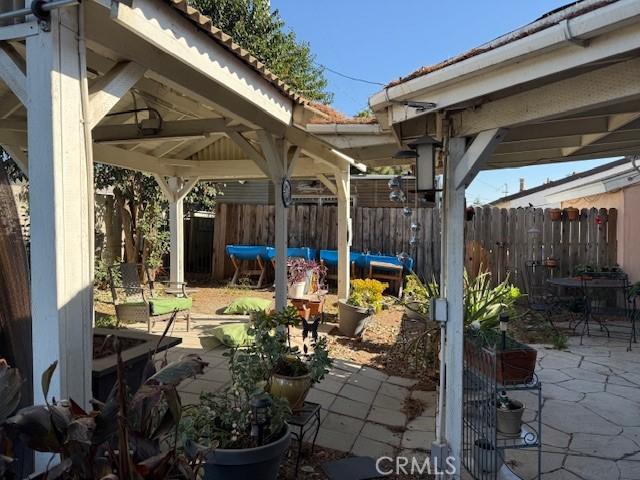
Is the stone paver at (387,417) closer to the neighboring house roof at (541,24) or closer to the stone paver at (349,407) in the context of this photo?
the stone paver at (349,407)

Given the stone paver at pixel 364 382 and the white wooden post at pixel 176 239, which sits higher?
the white wooden post at pixel 176 239

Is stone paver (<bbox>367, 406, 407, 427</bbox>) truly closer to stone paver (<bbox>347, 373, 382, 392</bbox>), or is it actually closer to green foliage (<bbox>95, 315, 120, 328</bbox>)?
stone paver (<bbox>347, 373, 382, 392</bbox>)

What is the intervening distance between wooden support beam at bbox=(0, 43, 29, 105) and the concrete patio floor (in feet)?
7.84

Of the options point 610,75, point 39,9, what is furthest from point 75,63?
point 610,75

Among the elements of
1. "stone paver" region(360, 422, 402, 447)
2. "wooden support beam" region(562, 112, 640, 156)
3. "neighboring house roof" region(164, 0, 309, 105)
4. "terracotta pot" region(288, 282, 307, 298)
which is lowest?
"stone paver" region(360, 422, 402, 447)

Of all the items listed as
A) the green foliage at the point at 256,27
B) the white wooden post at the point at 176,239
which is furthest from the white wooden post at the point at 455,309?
the green foliage at the point at 256,27

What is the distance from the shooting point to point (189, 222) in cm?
1061

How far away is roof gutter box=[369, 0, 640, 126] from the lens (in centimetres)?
144

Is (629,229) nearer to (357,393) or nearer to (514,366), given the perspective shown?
(357,393)

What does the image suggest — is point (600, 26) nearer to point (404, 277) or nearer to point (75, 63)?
point (75, 63)

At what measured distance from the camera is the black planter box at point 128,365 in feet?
8.23

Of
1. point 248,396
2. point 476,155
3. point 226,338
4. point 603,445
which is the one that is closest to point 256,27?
point 226,338

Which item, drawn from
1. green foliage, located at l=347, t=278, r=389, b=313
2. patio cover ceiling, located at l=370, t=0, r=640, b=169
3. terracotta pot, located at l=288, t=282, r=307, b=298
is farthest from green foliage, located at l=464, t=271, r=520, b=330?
terracotta pot, located at l=288, t=282, r=307, b=298

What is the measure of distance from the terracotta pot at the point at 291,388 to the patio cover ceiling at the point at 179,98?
1.73m
